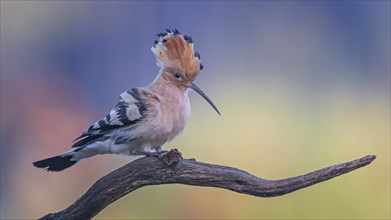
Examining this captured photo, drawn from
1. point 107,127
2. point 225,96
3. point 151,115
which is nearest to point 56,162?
point 107,127

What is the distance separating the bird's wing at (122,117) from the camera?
5.25 feet

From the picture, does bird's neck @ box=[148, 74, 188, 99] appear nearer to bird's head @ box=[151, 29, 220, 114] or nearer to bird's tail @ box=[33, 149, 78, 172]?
bird's head @ box=[151, 29, 220, 114]

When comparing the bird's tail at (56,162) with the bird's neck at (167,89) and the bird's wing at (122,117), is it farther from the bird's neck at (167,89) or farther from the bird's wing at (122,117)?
the bird's neck at (167,89)

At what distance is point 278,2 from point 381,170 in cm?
80

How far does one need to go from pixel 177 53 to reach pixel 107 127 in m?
0.28

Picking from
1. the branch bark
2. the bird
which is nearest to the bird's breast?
the bird

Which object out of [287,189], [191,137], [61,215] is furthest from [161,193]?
[287,189]

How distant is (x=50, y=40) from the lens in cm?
238

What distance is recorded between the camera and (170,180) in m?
1.49

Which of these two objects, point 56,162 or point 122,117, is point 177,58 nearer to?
point 122,117

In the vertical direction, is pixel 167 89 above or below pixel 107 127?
above

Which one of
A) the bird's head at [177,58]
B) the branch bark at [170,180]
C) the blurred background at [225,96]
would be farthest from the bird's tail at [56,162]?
the blurred background at [225,96]

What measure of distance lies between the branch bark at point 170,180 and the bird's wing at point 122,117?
0.46 feet

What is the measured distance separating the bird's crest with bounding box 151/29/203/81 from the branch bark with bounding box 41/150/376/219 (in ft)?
1.00
